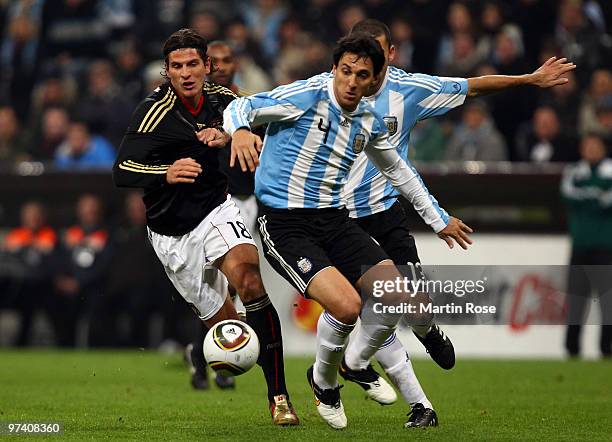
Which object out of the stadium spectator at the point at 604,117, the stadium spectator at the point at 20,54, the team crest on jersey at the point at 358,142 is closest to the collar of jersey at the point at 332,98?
the team crest on jersey at the point at 358,142

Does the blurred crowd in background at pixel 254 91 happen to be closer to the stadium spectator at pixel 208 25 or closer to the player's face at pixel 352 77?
the stadium spectator at pixel 208 25

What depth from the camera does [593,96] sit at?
15.2 m

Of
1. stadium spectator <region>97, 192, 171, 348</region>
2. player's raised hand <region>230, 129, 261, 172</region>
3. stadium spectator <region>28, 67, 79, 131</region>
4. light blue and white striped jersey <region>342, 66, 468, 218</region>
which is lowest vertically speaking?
stadium spectator <region>97, 192, 171, 348</region>

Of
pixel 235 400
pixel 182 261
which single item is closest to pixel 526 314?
pixel 235 400

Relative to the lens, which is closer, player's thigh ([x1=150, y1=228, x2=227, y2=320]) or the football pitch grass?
the football pitch grass

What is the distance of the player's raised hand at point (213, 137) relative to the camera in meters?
8.02

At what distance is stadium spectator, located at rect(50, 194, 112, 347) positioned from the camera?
1550 centimetres

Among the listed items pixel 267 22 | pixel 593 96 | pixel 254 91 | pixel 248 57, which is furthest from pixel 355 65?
pixel 267 22

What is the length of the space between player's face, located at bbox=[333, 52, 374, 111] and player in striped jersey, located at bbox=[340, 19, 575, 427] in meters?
0.89

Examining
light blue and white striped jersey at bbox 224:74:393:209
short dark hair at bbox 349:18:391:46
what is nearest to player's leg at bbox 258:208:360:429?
light blue and white striped jersey at bbox 224:74:393:209

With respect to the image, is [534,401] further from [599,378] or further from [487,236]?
[487,236]

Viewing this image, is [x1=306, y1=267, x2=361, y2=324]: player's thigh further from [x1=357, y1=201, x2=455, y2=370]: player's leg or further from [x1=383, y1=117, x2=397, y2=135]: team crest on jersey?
[x1=383, y1=117, x2=397, y2=135]: team crest on jersey

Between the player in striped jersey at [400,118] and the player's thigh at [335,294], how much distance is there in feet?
2.49

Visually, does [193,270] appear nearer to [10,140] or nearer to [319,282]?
[319,282]
